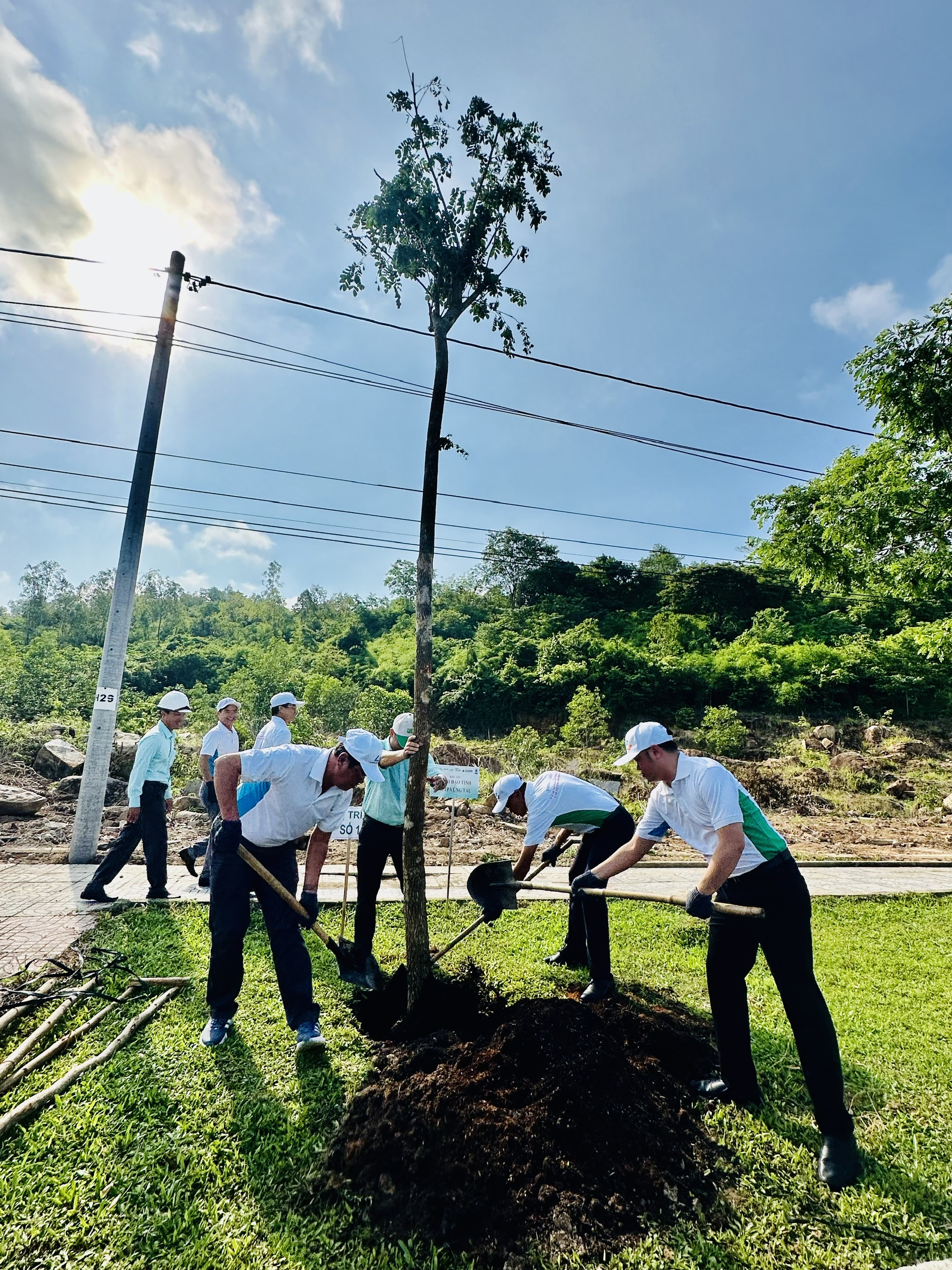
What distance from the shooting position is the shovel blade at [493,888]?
431cm

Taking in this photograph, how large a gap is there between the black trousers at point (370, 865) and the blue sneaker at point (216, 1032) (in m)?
1.10

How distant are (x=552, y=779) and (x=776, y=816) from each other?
12.2 meters

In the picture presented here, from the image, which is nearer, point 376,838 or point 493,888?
point 493,888

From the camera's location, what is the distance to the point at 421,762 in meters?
3.86

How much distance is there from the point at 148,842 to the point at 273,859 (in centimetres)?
339

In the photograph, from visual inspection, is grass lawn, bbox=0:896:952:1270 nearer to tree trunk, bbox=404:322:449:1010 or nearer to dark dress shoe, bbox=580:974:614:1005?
dark dress shoe, bbox=580:974:614:1005

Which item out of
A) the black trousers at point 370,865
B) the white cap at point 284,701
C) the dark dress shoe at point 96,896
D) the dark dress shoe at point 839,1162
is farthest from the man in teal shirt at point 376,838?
the dark dress shoe at point 96,896

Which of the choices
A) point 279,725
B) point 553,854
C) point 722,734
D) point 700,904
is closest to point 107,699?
point 279,725

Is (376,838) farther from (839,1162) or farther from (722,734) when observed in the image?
(722,734)

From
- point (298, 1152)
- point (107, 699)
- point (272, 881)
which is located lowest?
point (298, 1152)

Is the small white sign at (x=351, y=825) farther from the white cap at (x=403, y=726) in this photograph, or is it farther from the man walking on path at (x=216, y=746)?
the man walking on path at (x=216, y=746)

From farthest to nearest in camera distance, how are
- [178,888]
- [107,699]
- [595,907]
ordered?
[107,699] → [178,888] → [595,907]

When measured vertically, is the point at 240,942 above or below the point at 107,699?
below

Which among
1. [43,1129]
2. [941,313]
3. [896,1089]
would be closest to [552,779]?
[896,1089]
